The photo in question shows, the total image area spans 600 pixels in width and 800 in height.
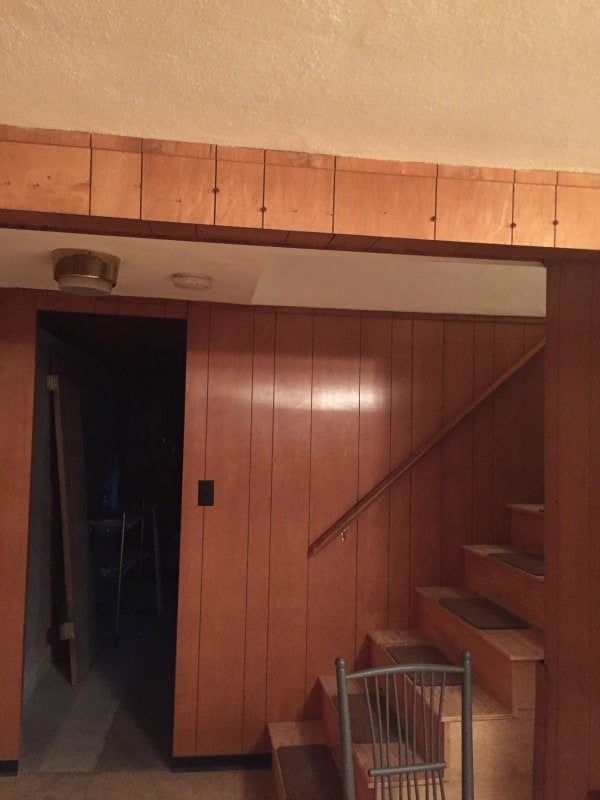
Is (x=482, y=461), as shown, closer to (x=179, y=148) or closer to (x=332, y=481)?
(x=332, y=481)

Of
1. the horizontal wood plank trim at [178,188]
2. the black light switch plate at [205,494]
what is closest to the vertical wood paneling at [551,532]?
the horizontal wood plank trim at [178,188]

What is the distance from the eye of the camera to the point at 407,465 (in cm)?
276

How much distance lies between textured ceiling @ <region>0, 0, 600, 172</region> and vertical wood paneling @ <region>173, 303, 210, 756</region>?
152cm

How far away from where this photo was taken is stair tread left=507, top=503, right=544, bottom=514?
8.44ft

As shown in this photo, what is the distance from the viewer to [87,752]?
267 cm

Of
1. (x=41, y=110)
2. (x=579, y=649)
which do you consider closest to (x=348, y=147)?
(x=41, y=110)

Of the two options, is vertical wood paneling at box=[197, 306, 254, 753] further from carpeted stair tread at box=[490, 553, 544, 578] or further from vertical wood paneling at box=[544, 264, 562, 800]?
vertical wood paneling at box=[544, 264, 562, 800]

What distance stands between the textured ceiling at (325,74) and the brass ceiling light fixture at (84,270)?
27.8 inches

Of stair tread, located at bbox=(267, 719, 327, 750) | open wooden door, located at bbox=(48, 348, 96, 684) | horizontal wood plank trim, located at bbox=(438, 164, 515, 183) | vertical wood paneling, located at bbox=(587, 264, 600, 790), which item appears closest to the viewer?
horizontal wood plank trim, located at bbox=(438, 164, 515, 183)

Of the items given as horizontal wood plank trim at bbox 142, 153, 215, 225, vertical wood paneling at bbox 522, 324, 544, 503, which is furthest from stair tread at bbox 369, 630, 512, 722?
horizontal wood plank trim at bbox 142, 153, 215, 225

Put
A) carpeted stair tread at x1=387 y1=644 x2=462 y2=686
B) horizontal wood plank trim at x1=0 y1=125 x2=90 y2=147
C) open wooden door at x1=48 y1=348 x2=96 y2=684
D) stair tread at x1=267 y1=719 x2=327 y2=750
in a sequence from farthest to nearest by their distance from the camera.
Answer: open wooden door at x1=48 y1=348 x2=96 y2=684 < stair tread at x1=267 y1=719 x2=327 y2=750 < carpeted stair tread at x1=387 y1=644 x2=462 y2=686 < horizontal wood plank trim at x1=0 y1=125 x2=90 y2=147

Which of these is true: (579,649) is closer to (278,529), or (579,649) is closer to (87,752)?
(278,529)

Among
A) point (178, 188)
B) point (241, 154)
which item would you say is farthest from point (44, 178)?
point (241, 154)

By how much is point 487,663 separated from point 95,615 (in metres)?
2.71
